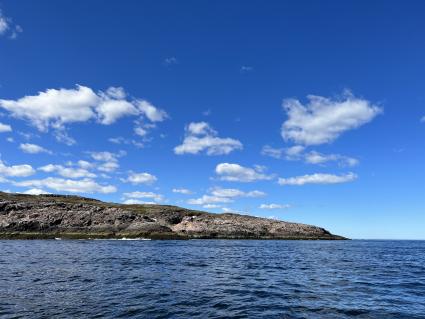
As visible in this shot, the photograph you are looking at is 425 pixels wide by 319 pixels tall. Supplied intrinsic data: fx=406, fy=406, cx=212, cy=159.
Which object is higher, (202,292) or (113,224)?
(113,224)

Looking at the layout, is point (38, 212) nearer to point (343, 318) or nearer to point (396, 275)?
point (396, 275)

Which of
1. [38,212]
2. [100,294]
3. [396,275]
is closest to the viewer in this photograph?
[100,294]

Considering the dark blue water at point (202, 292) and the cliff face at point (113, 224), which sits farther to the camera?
the cliff face at point (113, 224)

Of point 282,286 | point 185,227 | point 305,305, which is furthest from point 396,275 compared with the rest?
point 185,227

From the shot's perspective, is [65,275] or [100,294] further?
[65,275]

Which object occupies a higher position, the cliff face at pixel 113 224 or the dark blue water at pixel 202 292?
the cliff face at pixel 113 224

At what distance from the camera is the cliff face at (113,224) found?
13688cm

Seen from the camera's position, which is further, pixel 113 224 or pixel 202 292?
pixel 113 224

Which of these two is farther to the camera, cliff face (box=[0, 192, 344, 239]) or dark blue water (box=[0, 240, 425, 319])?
cliff face (box=[0, 192, 344, 239])

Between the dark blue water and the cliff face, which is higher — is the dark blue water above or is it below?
below

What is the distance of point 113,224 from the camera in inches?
5679

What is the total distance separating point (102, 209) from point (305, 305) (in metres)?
136

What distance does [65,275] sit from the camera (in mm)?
38812

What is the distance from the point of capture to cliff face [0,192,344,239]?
449 ft
